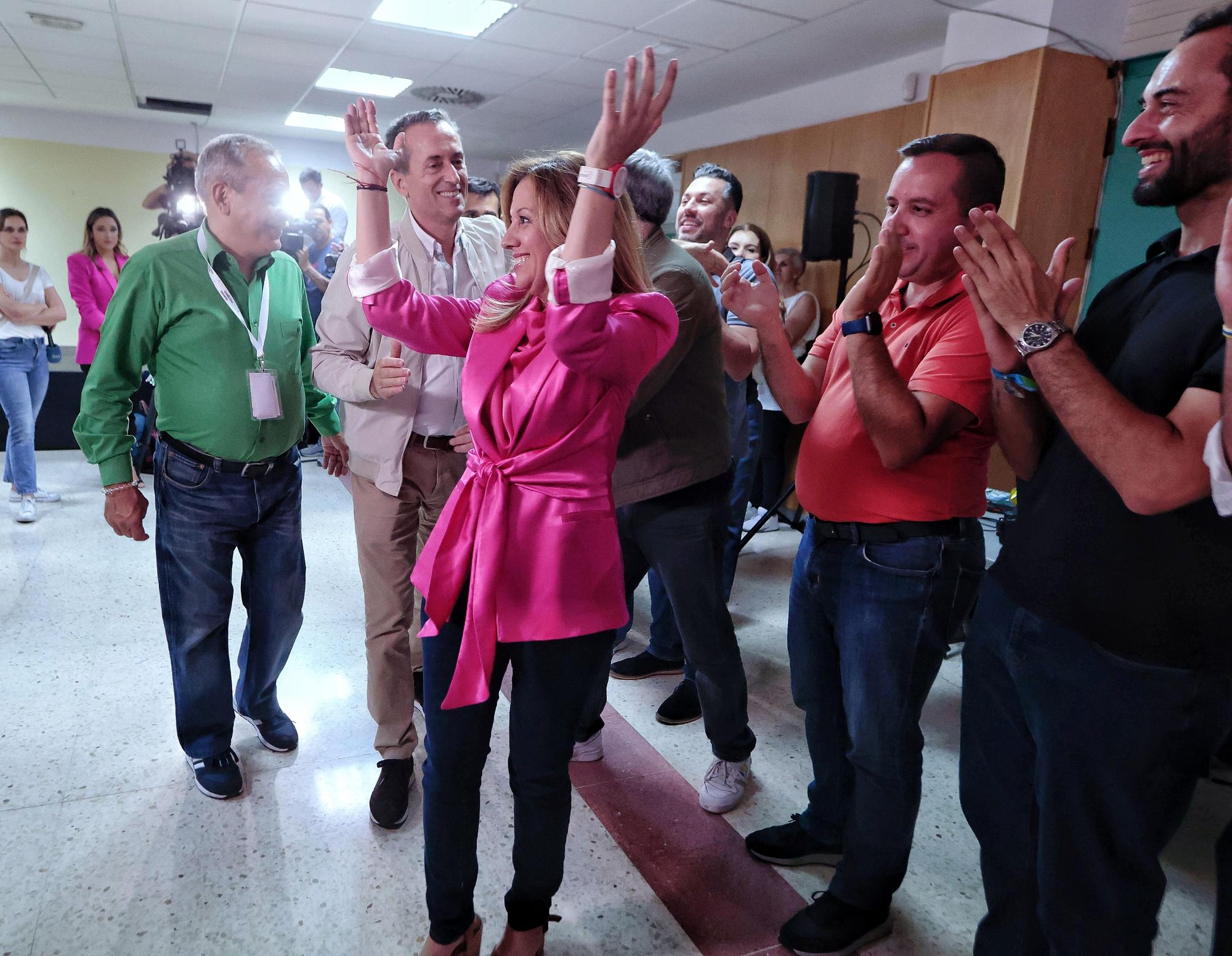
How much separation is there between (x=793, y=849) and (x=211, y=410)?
5.60 ft

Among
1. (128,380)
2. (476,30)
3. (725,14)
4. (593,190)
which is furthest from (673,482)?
(476,30)

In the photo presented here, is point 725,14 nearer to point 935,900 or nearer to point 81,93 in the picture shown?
point 935,900

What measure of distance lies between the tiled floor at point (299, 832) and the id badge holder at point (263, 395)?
961 mm

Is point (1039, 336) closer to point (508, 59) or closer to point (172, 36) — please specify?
point (508, 59)

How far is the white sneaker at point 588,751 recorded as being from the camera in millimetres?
2264

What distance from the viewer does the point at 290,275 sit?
6.93 feet

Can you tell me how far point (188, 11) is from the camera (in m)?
5.27

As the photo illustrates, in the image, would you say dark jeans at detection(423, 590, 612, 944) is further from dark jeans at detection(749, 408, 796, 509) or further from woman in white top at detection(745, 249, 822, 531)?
dark jeans at detection(749, 408, 796, 509)

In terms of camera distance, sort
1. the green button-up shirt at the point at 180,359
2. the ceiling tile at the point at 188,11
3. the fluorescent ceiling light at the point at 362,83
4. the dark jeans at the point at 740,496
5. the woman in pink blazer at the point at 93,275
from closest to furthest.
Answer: the green button-up shirt at the point at 180,359 < the dark jeans at the point at 740,496 < the woman in pink blazer at the point at 93,275 < the ceiling tile at the point at 188,11 < the fluorescent ceiling light at the point at 362,83

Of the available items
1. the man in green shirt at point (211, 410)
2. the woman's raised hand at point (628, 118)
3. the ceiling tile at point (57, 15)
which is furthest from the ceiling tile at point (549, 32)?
the woman's raised hand at point (628, 118)

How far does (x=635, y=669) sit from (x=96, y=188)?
11.0 m

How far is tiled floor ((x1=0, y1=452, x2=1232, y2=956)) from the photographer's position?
5.30 feet

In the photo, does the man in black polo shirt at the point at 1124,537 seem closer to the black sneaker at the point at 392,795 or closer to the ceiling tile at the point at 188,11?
the black sneaker at the point at 392,795

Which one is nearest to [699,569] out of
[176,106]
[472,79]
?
[472,79]
